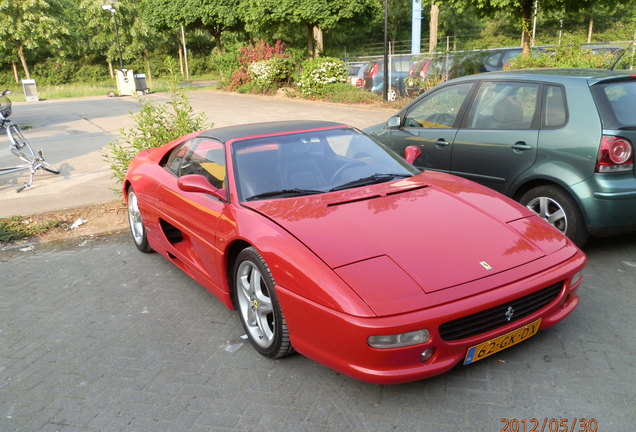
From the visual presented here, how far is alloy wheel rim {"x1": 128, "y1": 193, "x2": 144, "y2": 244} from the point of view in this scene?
209 inches

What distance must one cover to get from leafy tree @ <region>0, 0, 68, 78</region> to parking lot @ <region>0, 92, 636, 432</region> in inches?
1559

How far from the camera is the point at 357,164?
397 centimetres

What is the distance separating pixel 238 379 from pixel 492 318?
151cm

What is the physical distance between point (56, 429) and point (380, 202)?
227 cm

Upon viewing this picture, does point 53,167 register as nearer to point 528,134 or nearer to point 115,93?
point 528,134

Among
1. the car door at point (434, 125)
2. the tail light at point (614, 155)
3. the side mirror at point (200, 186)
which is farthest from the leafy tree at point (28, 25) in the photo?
the tail light at point (614, 155)

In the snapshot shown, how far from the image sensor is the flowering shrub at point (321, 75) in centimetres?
2072

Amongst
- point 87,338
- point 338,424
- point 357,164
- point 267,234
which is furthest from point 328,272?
→ point 87,338

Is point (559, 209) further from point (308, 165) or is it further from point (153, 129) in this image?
point (153, 129)

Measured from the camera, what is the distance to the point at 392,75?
17.9 meters

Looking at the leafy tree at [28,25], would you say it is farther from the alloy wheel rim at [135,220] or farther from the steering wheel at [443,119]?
the steering wheel at [443,119]

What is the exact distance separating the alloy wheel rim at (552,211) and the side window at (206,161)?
9.36 ft

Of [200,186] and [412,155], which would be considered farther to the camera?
[412,155]

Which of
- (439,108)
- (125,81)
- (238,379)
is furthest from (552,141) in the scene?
(125,81)
